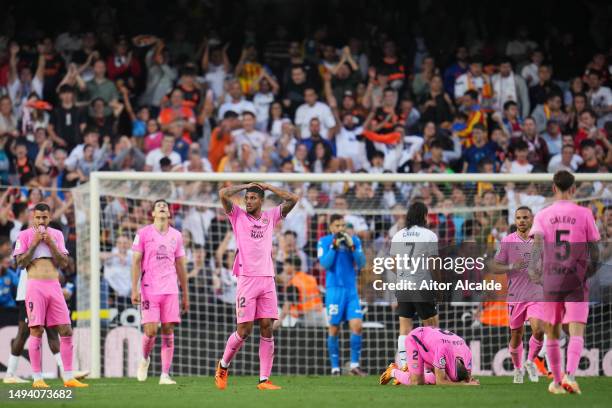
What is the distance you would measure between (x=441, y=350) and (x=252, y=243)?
7.54 ft

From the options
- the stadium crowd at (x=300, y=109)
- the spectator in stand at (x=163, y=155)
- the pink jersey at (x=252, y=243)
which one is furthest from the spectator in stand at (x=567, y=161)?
the pink jersey at (x=252, y=243)

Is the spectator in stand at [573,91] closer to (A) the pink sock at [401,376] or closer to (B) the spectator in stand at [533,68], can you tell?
(B) the spectator in stand at [533,68]

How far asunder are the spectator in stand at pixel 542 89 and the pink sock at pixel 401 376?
32.8ft

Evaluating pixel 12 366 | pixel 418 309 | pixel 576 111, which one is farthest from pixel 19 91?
pixel 418 309

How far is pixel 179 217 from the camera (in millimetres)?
18312

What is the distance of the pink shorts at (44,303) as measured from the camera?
524 inches

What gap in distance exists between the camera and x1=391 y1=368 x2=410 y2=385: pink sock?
12961 millimetres

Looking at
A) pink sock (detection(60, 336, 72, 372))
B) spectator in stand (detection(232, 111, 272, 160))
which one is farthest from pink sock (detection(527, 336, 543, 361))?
spectator in stand (detection(232, 111, 272, 160))

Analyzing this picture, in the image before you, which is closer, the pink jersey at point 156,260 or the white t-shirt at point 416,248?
the white t-shirt at point 416,248

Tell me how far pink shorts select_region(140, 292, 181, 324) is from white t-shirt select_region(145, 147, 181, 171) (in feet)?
19.5

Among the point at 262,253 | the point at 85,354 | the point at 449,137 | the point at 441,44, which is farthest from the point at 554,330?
the point at 441,44

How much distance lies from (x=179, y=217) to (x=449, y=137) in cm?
544

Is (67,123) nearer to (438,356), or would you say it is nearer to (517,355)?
(517,355)

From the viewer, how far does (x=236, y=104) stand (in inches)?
848
